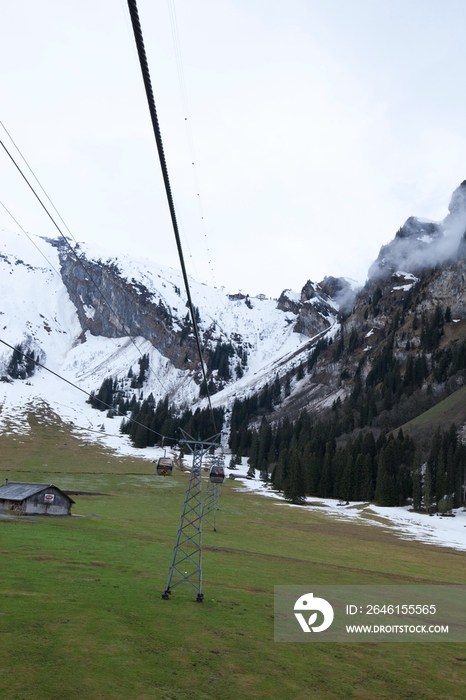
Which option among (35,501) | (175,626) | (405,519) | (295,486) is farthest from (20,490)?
(405,519)

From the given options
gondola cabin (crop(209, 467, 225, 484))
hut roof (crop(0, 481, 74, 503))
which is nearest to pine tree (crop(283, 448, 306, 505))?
gondola cabin (crop(209, 467, 225, 484))

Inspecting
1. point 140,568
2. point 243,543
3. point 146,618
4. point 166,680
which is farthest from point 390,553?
point 166,680

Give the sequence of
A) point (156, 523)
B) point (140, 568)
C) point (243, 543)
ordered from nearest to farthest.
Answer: point (140, 568) < point (243, 543) < point (156, 523)

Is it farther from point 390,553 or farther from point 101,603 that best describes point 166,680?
point 390,553

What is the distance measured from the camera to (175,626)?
2206 centimetres

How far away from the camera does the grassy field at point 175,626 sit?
646 inches

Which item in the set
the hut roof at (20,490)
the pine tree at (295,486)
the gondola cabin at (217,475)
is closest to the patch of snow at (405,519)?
the pine tree at (295,486)

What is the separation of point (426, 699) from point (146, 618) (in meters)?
11.8

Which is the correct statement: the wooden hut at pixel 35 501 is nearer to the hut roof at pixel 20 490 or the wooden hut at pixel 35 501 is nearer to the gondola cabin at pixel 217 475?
the hut roof at pixel 20 490

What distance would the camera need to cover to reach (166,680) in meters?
16.5

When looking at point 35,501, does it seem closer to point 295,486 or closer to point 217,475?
point 217,475

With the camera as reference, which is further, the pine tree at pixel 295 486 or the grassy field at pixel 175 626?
the pine tree at pixel 295 486

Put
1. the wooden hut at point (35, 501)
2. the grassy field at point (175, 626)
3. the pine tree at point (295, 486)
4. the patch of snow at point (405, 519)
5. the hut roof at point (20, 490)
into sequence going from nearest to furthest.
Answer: the grassy field at point (175, 626) < the wooden hut at point (35, 501) < the hut roof at point (20, 490) < the patch of snow at point (405, 519) < the pine tree at point (295, 486)

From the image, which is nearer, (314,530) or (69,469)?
(314,530)
